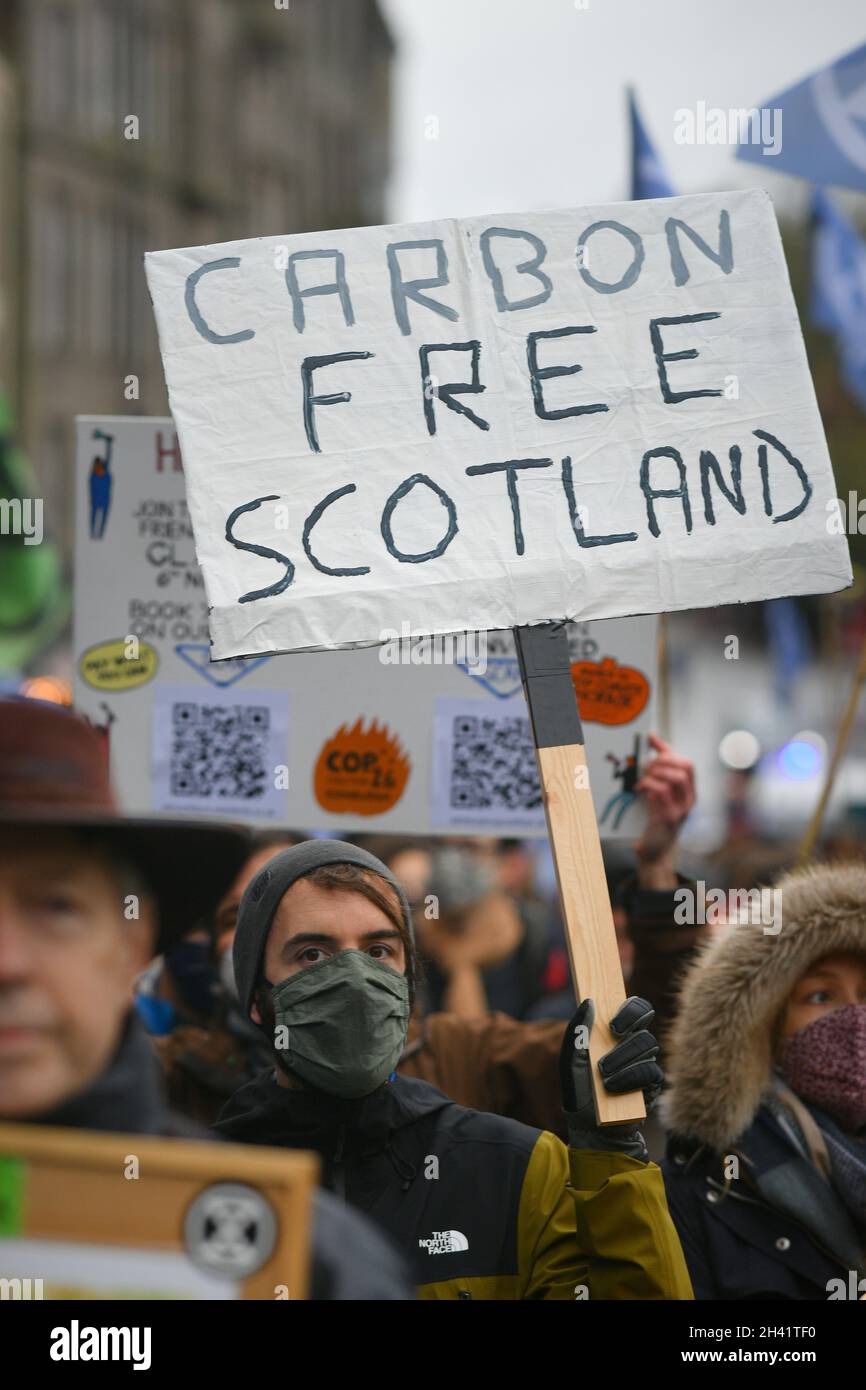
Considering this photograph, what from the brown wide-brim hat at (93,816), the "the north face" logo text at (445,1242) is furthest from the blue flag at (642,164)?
the brown wide-brim hat at (93,816)

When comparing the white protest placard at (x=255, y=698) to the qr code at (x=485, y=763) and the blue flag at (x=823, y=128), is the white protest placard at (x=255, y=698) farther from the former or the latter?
the blue flag at (x=823, y=128)

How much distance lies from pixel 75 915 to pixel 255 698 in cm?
256

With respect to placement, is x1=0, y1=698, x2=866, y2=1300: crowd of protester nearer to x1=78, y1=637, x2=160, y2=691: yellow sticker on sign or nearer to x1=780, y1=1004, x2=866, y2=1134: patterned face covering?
x1=780, y1=1004, x2=866, y2=1134: patterned face covering

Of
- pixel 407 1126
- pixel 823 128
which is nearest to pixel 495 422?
pixel 407 1126

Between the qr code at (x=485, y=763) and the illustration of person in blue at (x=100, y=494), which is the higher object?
the illustration of person in blue at (x=100, y=494)

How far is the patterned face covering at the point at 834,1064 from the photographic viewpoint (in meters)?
3.13

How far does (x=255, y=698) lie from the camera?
14.5ft

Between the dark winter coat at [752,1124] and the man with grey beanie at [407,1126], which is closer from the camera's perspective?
the man with grey beanie at [407,1126]

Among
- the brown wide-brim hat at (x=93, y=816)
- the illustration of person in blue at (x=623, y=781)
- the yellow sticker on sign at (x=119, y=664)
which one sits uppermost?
the yellow sticker on sign at (x=119, y=664)

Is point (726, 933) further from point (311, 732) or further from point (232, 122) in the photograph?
point (232, 122)

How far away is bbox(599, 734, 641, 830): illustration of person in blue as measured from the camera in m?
4.09

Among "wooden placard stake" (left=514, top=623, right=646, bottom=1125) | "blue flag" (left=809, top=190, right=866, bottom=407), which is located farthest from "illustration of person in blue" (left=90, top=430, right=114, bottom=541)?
"blue flag" (left=809, top=190, right=866, bottom=407)

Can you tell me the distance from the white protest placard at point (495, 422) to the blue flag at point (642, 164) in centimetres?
378
